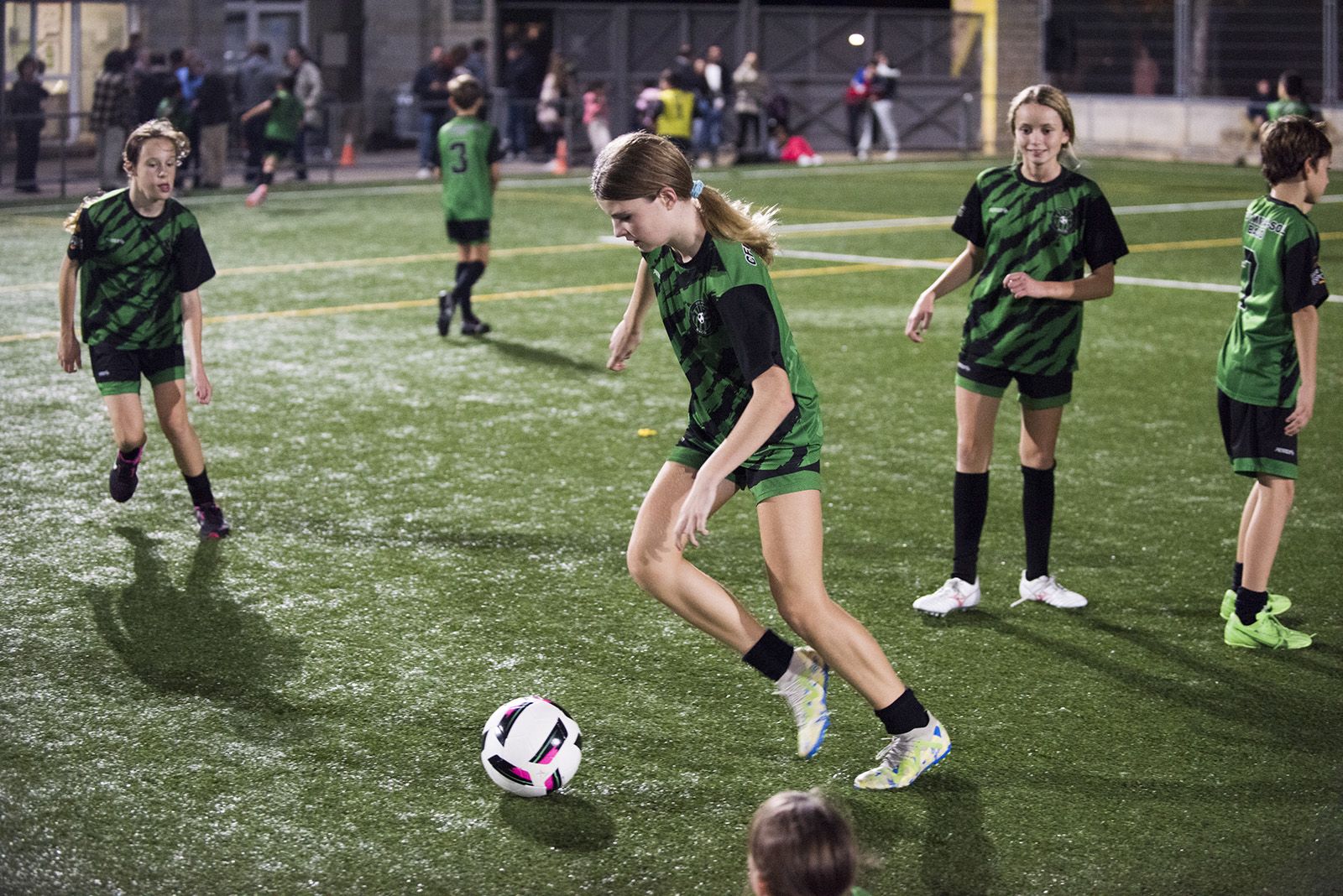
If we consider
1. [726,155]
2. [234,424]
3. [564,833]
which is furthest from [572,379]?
[726,155]

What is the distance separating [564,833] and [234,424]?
18.3 ft

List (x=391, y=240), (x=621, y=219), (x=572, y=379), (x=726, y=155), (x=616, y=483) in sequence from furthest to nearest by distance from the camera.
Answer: (x=726, y=155) → (x=391, y=240) → (x=572, y=379) → (x=616, y=483) → (x=621, y=219)

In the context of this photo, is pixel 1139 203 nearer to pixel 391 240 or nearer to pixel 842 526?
pixel 391 240

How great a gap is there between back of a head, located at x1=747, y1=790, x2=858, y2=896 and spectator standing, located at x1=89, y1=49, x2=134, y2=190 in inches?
827

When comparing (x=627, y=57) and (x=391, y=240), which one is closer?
(x=391, y=240)

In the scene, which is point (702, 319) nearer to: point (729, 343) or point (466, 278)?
point (729, 343)

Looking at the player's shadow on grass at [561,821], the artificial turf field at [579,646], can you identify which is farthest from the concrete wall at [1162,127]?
the player's shadow on grass at [561,821]

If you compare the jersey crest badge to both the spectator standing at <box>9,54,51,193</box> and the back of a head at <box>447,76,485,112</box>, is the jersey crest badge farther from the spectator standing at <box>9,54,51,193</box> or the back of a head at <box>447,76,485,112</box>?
the spectator standing at <box>9,54,51,193</box>

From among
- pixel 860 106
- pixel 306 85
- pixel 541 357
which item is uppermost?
pixel 860 106

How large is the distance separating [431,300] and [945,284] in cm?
843

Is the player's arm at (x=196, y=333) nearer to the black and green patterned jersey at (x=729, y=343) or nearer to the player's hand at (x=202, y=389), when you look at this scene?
the player's hand at (x=202, y=389)

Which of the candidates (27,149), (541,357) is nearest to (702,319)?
(541,357)

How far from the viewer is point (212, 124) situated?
2327 centimetres

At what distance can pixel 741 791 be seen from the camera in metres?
4.58
